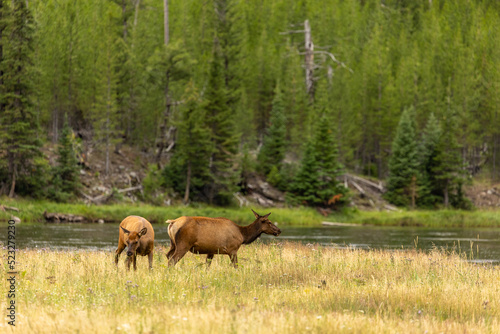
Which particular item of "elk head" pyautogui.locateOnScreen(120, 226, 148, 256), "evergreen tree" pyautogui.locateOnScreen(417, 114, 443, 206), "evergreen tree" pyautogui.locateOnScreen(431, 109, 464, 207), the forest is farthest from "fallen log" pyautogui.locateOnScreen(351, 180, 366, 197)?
"elk head" pyautogui.locateOnScreen(120, 226, 148, 256)

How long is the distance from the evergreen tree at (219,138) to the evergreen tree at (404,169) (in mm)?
17315

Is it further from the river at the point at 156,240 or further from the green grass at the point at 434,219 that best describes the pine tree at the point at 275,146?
the river at the point at 156,240

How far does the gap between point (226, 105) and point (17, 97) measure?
18.6 meters

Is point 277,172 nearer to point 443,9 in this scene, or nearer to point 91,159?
point 91,159

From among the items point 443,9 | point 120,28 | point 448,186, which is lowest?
point 448,186

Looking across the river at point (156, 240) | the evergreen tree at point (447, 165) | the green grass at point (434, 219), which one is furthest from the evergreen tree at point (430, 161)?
the river at point (156, 240)

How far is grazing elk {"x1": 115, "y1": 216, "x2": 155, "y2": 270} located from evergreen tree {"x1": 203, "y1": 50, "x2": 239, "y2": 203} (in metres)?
34.9

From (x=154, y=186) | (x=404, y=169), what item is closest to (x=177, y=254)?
(x=154, y=186)

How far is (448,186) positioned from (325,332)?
53896 millimetres

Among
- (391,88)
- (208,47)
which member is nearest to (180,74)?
(208,47)

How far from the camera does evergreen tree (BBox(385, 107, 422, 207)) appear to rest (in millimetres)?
57594

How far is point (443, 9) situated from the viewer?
329ft

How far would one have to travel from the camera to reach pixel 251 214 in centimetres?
4697

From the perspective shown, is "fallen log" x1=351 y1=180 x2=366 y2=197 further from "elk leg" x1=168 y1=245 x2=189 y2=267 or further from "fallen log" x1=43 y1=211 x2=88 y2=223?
"elk leg" x1=168 y1=245 x2=189 y2=267
